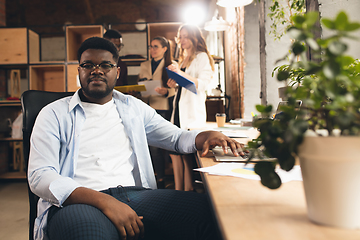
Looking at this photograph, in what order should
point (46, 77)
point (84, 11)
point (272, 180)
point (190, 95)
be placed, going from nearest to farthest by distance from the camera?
Answer: point (272, 180), point (190, 95), point (46, 77), point (84, 11)

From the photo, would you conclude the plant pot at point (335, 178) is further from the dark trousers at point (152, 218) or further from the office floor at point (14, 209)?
the office floor at point (14, 209)

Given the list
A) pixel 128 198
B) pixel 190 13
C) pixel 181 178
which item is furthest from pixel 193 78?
pixel 190 13

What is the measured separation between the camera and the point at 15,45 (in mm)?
3584

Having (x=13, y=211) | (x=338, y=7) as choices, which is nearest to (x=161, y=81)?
(x=338, y=7)

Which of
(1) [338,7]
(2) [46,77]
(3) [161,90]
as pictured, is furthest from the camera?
(2) [46,77]

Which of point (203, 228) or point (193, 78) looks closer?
point (203, 228)

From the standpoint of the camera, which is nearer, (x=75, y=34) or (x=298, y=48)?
(x=298, y=48)

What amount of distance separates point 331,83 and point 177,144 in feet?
2.98

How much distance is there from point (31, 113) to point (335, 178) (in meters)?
1.11

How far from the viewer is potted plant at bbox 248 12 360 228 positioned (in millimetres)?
342

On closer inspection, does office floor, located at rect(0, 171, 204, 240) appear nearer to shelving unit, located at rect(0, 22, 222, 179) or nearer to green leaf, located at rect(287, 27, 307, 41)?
shelving unit, located at rect(0, 22, 222, 179)

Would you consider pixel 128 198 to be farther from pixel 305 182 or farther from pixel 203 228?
pixel 305 182

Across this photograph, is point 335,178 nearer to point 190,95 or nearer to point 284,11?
point 190,95

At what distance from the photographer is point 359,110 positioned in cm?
37
